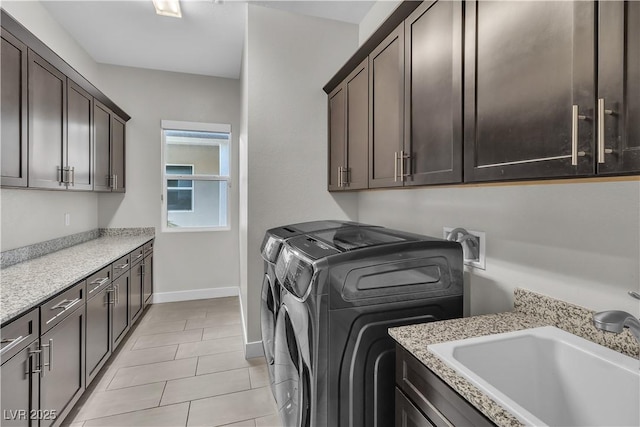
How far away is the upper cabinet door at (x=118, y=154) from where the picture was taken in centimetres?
329

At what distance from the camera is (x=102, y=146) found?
3.04 meters

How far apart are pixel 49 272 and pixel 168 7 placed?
219 centimetres

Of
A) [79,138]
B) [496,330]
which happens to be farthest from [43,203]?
[496,330]

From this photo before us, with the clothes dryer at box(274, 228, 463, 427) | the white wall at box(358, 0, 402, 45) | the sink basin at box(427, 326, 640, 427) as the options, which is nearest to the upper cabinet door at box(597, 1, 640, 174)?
the sink basin at box(427, 326, 640, 427)

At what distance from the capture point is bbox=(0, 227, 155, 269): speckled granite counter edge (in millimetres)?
2141

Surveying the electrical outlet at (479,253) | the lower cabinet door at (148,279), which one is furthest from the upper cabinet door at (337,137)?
the lower cabinet door at (148,279)

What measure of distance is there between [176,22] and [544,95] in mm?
3074

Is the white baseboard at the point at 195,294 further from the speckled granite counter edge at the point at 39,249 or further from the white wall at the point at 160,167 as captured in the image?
the speckled granite counter edge at the point at 39,249

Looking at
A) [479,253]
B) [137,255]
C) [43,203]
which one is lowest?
[137,255]

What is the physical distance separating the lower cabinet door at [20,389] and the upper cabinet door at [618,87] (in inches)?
84.0

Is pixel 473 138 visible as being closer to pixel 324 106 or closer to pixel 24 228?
pixel 324 106

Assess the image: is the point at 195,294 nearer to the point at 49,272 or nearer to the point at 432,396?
the point at 49,272

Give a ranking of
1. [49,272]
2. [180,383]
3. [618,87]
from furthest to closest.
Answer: [180,383] < [49,272] < [618,87]

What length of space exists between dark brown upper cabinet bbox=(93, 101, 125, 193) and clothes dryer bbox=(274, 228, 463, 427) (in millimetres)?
2684
